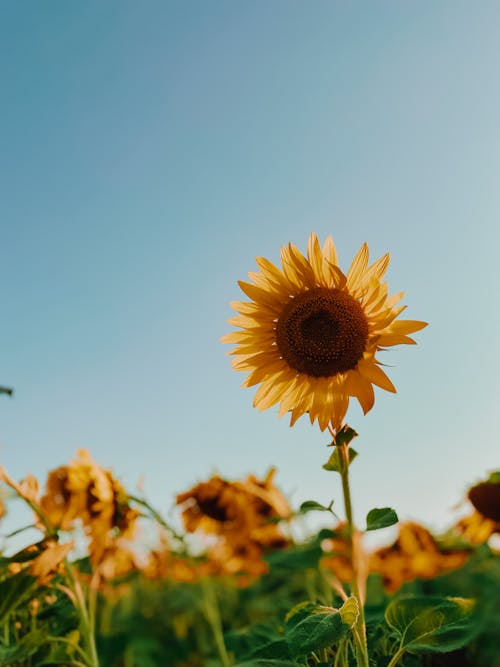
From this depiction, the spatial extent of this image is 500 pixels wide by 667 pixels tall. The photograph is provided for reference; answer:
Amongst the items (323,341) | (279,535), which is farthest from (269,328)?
(279,535)

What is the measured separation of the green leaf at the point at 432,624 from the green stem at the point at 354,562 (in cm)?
16

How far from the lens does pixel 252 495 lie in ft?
13.0

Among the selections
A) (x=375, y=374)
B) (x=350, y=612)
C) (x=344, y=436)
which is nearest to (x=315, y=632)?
(x=350, y=612)

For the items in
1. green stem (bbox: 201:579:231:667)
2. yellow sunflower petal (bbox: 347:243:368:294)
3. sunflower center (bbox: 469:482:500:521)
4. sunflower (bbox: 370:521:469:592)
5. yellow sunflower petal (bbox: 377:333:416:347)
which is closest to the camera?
yellow sunflower petal (bbox: 377:333:416:347)

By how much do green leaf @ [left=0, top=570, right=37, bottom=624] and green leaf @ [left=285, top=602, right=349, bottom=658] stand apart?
0.77m

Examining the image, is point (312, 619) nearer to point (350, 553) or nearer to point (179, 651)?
point (350, 553)

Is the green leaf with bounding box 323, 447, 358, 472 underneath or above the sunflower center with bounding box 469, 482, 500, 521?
above

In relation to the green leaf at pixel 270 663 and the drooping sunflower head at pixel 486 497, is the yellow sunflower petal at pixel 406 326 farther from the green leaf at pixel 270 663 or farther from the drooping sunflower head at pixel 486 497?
the drooping sunflower head at pixel 486 497

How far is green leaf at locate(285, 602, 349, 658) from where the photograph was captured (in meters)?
1.31

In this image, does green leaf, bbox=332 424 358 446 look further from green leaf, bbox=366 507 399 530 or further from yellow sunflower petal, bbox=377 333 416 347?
yellow sunflower petal, bbox=377 333 416 347

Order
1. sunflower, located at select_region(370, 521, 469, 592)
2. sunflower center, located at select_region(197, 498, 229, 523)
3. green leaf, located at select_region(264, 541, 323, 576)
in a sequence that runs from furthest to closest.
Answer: sunflower, located at select_region(370, 521, 469, 592)
sunflower center, located at select_region(197, 498, 229, 523)
green leaf, located at select_region(264, 541, 323, 576)

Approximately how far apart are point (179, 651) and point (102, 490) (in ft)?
8.20

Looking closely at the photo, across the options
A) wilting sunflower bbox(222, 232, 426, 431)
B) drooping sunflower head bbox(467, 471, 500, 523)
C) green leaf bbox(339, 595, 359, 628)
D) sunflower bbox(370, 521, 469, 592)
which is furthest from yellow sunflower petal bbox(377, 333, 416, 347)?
sunflower bbox(370, 521, 469, 592)

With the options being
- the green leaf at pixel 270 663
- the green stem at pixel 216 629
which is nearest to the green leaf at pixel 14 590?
the green leaf at pixel 270 663
